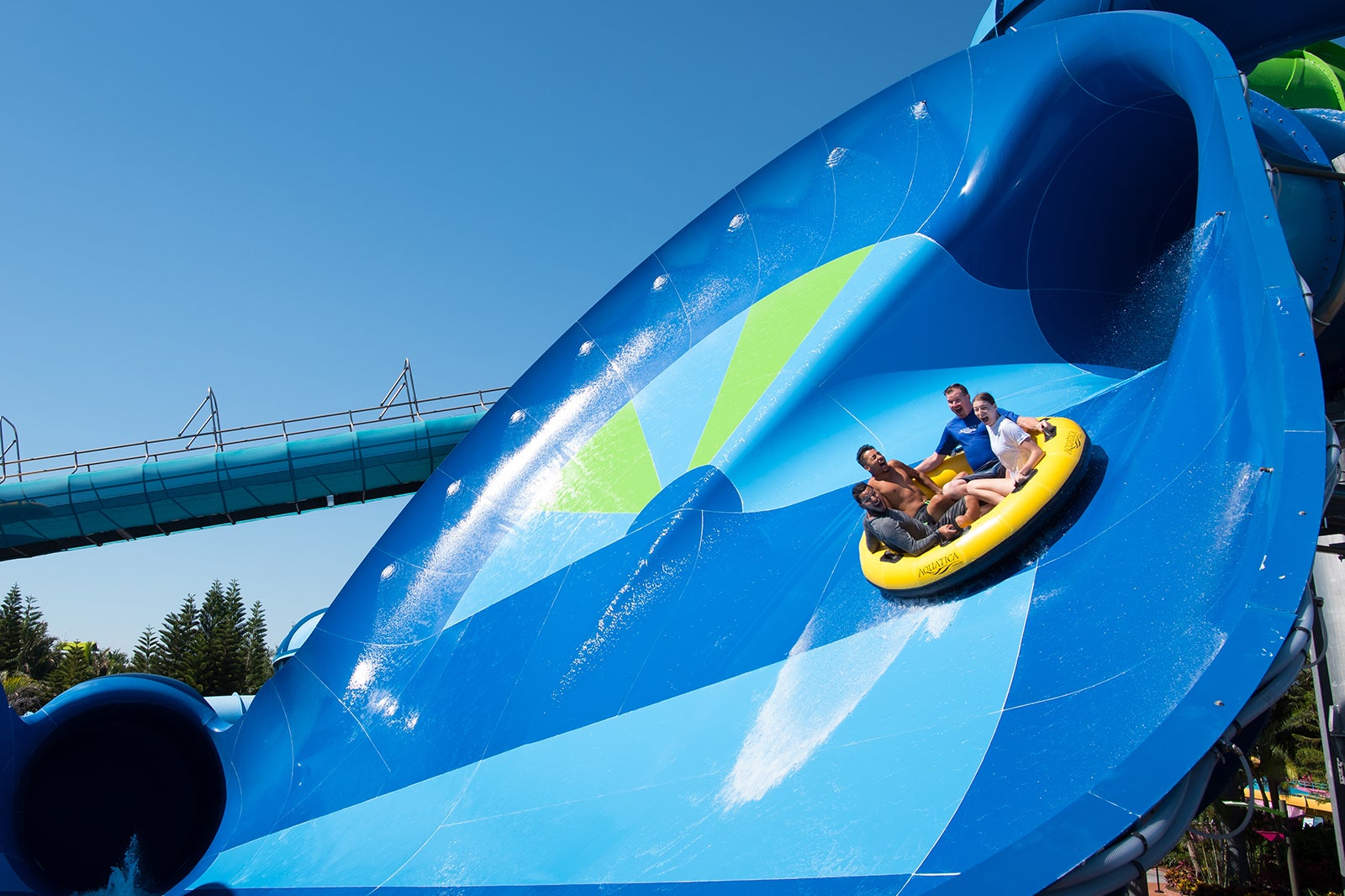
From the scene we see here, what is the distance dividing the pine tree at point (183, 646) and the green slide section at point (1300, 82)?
36.8 m

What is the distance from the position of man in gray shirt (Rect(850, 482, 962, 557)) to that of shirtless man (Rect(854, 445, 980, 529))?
7cm

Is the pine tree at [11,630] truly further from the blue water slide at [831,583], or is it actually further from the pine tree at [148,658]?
the blue water slide at [831,583]

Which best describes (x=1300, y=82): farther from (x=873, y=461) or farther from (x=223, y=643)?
Answer: (x=223, y=643)

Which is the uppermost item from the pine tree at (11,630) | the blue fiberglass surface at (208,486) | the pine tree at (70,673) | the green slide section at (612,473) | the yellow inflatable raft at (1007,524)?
the pine tree at (11,630)

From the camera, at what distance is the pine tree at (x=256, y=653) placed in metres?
39.0

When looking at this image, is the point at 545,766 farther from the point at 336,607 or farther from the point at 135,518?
the point at 135,518

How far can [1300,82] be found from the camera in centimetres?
1046

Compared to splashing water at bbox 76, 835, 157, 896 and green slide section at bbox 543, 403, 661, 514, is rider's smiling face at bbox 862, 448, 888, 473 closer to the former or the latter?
green slide section at bbox 543, 403, 661, 514

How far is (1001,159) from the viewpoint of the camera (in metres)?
6.36

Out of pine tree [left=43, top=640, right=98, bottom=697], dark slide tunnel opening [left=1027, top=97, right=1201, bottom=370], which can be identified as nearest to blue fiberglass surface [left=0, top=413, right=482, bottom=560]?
dark slide tunnel opening [left=1027, top=97, right=1201, bottom=370]

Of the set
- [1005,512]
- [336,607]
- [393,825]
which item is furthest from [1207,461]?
[336,607]

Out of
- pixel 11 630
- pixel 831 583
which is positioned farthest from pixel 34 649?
pixel 831 583

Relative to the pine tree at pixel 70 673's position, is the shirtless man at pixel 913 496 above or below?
below

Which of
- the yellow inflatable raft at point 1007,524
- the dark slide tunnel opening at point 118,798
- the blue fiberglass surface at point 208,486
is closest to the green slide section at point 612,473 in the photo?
the yellow inflatable raft at point 1007,524
